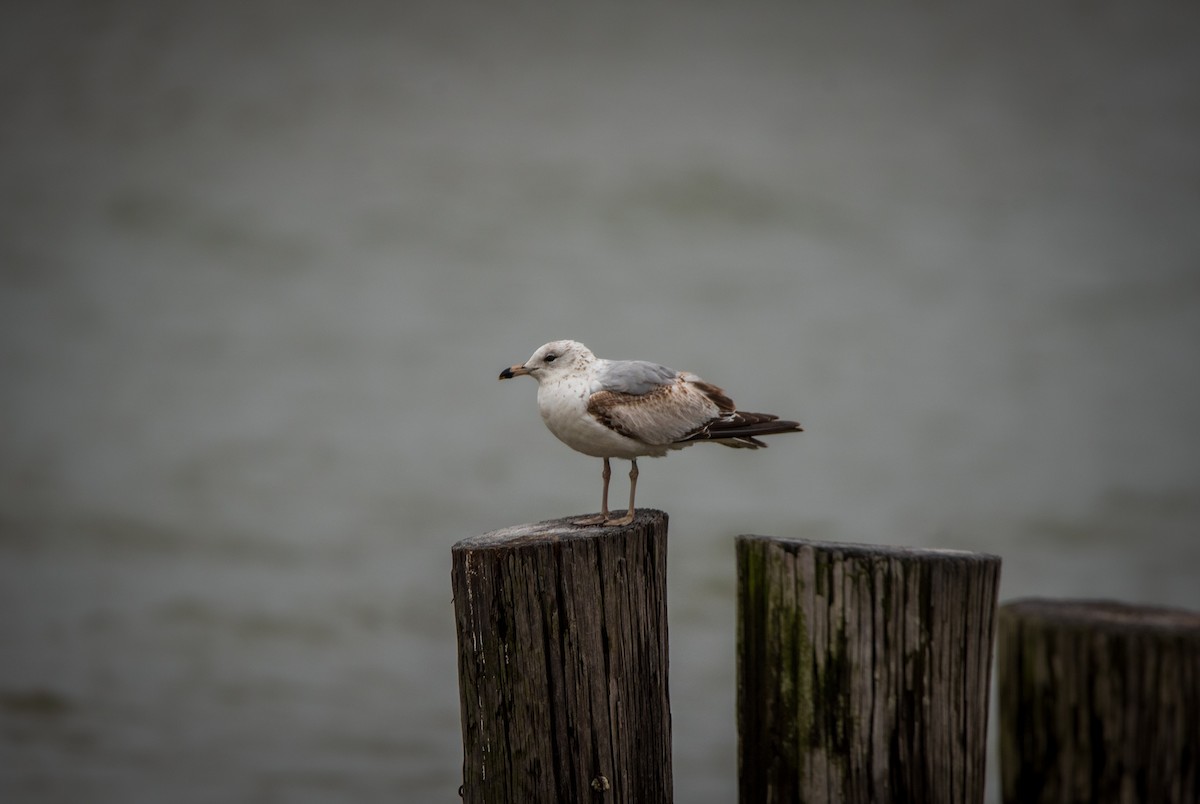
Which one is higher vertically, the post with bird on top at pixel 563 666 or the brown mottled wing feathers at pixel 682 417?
the brown mottled wing feathers at pixel 682 417

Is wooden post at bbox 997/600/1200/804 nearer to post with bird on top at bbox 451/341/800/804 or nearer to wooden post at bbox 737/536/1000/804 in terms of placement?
wooden post at bbox 737/536/1000/804

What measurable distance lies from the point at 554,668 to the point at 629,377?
137 centimetres

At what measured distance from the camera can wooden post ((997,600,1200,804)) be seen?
2.71 meters

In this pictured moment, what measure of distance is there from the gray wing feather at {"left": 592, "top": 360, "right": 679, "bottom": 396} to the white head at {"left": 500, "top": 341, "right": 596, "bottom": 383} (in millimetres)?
92

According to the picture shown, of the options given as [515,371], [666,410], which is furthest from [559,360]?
[666,410]

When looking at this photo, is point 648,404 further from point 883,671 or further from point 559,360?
point 883,671

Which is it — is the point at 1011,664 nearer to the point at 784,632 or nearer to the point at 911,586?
the point at 911,586

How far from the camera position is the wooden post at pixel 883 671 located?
293cm

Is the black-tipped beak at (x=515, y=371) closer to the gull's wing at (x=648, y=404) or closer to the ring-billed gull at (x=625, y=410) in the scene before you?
the ring-billed gull at (x=625, y=410)

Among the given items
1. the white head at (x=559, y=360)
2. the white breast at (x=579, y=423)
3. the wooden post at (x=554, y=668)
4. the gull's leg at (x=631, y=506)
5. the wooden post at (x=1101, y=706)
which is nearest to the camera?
the wooden post at (x=1101, y=706)

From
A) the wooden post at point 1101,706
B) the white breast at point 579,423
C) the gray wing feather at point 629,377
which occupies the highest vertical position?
the gray wing feather at point 629,377

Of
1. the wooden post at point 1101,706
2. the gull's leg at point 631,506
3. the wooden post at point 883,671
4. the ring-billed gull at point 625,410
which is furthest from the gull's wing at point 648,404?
the wooden post at point 1101,706

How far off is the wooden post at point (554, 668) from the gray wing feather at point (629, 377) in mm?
950

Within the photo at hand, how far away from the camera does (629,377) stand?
421 centimetres
